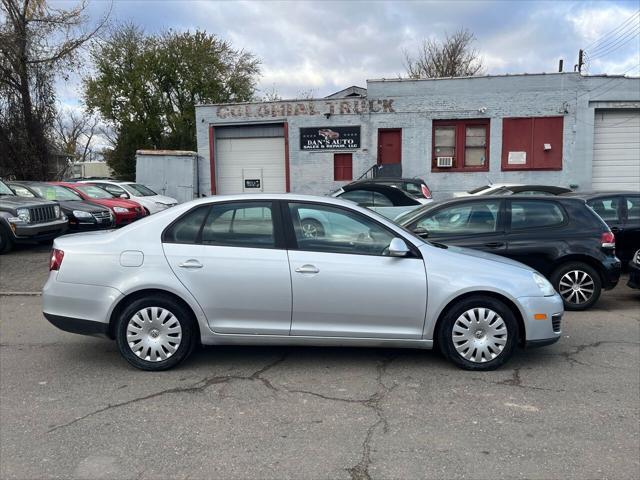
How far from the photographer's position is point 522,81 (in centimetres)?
1867

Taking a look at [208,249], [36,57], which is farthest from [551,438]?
[36,57]

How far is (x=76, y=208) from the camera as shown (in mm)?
13227

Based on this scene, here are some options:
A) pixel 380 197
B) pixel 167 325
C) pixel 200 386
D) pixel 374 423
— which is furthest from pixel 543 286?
pixel 380 197

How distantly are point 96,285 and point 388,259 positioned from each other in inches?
99.4

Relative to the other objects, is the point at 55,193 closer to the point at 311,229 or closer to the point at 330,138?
the point at 330,138

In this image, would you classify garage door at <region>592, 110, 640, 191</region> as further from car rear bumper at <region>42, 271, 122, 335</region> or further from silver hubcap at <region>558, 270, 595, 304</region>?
car rear bumper at <region>42, 271, 122, 335</region>

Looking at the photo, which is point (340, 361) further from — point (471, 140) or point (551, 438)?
point (471, 140)

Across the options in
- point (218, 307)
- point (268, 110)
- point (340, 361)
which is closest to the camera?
point (218, 307)

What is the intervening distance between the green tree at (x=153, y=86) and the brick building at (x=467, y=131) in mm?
14979

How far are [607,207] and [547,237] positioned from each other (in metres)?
2.65

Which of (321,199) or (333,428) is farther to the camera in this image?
(321,199)

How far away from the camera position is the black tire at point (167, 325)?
4.55m

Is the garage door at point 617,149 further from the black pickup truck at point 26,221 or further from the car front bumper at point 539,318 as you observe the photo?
A: the black pickup truck at point 26,221

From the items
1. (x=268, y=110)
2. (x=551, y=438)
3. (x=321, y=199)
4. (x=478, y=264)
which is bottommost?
(x=551, y=438)
